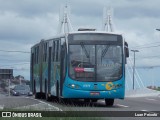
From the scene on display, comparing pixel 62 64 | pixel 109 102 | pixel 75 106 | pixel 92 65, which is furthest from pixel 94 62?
pixel 109 102

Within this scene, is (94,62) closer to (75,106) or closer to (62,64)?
Result: (62,64)

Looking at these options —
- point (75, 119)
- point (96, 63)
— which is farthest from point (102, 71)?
point (75, 119)

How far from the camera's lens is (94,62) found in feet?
78.2

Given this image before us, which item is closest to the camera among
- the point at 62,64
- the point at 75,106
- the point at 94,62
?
the point at 75,106

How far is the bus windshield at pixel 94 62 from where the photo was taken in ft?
78.1

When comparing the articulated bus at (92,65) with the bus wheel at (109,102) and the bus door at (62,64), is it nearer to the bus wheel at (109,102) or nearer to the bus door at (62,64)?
the bus door at (62,64)

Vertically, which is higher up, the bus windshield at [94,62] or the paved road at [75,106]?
the bus windshield at [94,62]

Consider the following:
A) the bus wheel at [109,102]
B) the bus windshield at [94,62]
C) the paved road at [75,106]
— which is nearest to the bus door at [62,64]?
the bus windshield at [94,62]

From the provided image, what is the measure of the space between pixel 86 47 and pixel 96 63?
86 cm

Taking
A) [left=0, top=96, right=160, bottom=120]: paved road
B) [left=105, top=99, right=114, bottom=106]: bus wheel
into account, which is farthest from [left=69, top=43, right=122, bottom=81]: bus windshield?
[left=105, top=99, right=114, bottom=106]: bus wheel

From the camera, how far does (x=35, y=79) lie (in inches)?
1350

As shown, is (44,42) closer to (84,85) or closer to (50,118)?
(84,85)

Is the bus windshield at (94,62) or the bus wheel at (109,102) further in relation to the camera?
the bus wheel at (109,102)

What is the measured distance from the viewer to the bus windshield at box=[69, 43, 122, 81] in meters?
23.8
